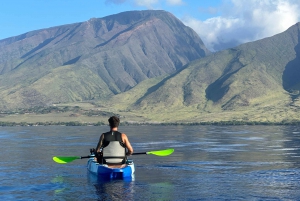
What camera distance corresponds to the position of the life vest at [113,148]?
150ft

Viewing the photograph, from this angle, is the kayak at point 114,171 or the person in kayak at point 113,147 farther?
the kayak at point 114,171

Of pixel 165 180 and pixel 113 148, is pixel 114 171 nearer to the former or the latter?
pixel 113 148

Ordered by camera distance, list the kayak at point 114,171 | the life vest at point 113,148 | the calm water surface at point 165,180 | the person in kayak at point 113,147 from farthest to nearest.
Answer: the kayak at point 114,171, the calm water surface at point 165,180, the life vest at point 113,148, the person in kayak at point 113,147

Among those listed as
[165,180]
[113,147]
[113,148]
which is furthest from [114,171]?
[165,180]

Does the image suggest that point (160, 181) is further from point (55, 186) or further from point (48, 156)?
point (48, 156)

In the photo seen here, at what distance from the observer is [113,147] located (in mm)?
47281

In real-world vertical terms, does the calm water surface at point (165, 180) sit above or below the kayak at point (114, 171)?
below

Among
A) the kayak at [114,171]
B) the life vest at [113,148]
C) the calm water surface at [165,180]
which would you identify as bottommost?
the calm water surface at [165,180]

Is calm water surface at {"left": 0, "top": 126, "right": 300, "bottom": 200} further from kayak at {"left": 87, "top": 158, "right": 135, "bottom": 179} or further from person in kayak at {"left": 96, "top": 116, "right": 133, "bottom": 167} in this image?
person in kayak at {"left": 96, "top": 116, "right": 133, "bottom": 167}

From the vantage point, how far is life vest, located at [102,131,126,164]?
150 ft

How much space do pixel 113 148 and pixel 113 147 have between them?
0.25 m

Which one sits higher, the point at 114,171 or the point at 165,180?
the point at 114,171

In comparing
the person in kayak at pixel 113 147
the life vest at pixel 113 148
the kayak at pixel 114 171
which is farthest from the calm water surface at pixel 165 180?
the life vest at pixel 113 148

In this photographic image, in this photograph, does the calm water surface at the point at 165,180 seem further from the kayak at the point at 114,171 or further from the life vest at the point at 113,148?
the life vest at the point at 113,148
